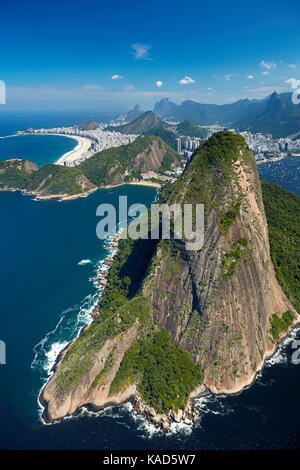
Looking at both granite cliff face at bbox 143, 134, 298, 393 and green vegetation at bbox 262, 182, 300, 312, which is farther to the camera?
green vegetation at bbox 262, 182, 300, 312

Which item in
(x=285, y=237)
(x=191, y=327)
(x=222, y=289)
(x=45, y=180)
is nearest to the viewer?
(x=222, y=289)

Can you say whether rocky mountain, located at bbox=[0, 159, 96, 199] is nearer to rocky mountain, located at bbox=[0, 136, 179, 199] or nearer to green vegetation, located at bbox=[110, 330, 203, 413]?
rocky mountain, located at bbox=[0, 136, 179, 199]

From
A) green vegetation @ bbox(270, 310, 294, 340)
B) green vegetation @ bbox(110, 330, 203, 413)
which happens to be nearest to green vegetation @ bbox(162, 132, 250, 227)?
green vegetation @ bbox(270, 310, 294, 340)

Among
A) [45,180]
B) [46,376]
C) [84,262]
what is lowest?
[46,376]

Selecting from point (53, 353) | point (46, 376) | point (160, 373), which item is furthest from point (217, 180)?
point (46, 376)

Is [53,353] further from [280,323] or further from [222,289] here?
[280,323]
